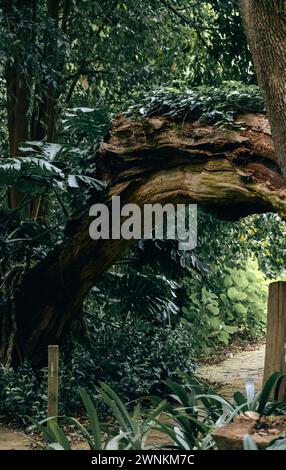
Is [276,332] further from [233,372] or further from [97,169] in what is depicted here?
[233,372]

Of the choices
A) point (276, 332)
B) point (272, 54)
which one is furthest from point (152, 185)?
point (272, 54)

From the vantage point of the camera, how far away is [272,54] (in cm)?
480

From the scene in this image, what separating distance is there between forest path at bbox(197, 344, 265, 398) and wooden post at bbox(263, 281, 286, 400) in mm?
2751

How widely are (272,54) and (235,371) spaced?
5776 millimetres

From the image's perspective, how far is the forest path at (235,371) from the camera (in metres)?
8.73

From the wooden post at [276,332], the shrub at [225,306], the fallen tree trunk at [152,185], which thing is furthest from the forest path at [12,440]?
the shrub at [225,306]

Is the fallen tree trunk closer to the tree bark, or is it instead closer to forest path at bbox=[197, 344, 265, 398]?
the tree bark

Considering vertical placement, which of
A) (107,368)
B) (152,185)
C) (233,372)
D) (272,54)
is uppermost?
(272,54)

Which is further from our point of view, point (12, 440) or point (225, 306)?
point (225, 306)

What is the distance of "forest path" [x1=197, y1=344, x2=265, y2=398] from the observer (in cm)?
873

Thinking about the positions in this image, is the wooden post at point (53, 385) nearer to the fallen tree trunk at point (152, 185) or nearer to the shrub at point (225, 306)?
the fallen tree trunk at point (152, 185)

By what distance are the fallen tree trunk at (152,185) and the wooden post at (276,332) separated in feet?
1.82

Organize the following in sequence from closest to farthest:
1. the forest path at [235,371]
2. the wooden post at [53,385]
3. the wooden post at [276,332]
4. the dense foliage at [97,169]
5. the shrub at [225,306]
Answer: the wooden post at [53,385]
the wooden post at [276,332]
the dense foliage at [97,169]
the forest path at [235,371]
the shrub at [225,306]
